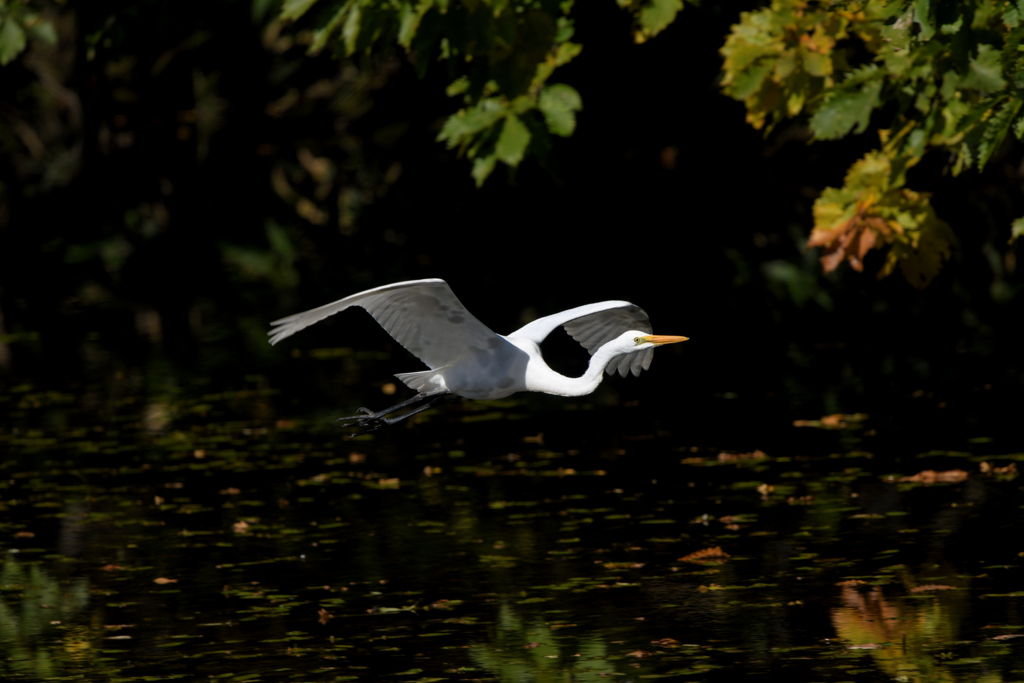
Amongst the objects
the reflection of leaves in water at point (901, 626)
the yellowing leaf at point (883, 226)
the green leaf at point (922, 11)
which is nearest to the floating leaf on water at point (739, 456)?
the yellowing leaf at point (883, 226)

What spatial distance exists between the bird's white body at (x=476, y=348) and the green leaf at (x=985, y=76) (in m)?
2.01

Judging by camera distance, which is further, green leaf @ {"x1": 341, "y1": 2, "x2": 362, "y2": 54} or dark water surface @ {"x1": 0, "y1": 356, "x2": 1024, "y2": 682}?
green leaf @ {"x1": 341, "y1": 2, "x2": 362, "y2": 54}

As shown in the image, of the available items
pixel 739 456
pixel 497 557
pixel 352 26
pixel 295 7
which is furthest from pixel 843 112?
pixel 739 456

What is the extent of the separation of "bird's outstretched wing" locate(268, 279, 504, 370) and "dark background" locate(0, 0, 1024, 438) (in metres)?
1.39

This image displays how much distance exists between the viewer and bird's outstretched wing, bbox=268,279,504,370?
6.96 m

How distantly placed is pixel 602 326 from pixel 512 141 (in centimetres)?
108

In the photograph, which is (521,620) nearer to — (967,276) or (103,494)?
(103,494)

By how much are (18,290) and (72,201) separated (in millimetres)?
5405

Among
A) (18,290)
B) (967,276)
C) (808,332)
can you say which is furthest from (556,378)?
(18,290)

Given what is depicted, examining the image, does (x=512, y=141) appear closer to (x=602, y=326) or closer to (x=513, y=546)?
(x=602, y=326)

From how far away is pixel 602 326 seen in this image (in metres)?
8.29

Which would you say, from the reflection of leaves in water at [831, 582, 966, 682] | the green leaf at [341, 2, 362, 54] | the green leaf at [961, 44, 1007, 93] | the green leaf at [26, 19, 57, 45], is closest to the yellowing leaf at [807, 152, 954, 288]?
the green leaf at [961, 44, 1007, 93]

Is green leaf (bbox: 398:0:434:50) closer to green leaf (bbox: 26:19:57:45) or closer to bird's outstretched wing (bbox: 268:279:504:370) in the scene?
bird's outstretched wing (bbox: 268:279:504:370)

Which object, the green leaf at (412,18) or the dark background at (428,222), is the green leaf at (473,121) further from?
the green leaf at (412,18)
